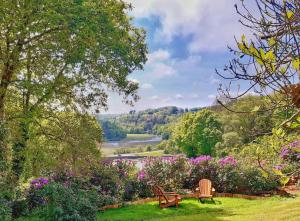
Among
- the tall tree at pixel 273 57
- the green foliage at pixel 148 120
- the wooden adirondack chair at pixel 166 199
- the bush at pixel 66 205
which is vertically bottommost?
the wooden adirondack chair at pixel 166 199

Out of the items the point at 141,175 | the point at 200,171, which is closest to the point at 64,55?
the point at 141,175

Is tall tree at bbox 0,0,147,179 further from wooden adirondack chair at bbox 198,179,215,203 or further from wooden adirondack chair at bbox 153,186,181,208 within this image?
wooden adirondack chair at bbox 198,179,215,203

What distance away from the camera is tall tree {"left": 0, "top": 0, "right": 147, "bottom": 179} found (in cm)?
1232

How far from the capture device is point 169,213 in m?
12.8

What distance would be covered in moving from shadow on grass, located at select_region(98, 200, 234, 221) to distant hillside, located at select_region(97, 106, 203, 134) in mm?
124257

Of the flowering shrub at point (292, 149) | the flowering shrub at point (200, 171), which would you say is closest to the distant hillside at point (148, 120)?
the flowering shrub at point (200, 171)

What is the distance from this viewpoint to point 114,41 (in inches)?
553

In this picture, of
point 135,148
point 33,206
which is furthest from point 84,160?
point 135,148

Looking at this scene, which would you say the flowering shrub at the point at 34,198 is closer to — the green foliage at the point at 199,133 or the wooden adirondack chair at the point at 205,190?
the wooden adirondack chair at the point at 205,190

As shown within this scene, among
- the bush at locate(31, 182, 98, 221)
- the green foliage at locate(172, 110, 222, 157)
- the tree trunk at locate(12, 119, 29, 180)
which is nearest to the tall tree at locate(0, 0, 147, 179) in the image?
the tree trunk at locate(12, 119, 29, 180)

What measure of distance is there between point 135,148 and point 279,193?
77.7m

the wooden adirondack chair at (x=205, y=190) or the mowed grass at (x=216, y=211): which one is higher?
the wooden adirondack chair at (x=205, y=190)

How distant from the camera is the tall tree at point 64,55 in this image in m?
12.3

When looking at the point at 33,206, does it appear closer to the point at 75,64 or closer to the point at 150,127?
the point at 75,64
